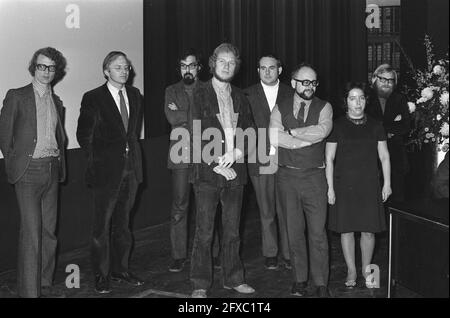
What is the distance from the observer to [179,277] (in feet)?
15.8

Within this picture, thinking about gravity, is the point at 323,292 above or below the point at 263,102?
below

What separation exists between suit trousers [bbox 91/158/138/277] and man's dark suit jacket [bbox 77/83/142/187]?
7 centimetres

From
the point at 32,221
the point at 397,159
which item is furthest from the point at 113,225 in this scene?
the point at 397,159

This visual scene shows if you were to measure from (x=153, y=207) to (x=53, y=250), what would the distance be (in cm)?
238

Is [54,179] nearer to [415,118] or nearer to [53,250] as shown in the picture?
[53,250]

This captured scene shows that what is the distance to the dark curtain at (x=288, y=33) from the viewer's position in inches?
270

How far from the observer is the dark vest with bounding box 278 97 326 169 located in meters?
Answer: 4.11

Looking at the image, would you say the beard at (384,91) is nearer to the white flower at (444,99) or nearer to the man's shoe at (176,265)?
the white flower at (444,99)

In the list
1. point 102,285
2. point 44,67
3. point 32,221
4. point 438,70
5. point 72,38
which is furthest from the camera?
point 72,38

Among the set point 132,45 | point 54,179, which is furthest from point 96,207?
point 132,45

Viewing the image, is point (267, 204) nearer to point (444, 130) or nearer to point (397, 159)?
point (397, 159)

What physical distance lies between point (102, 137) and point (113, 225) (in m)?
0.63

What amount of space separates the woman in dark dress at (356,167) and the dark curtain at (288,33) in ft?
8.81

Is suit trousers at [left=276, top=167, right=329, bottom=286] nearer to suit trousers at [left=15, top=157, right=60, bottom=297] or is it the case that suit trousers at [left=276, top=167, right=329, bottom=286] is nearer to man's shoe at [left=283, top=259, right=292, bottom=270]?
man's shoe at [left=283, top=259, right=292, bottom=270]
